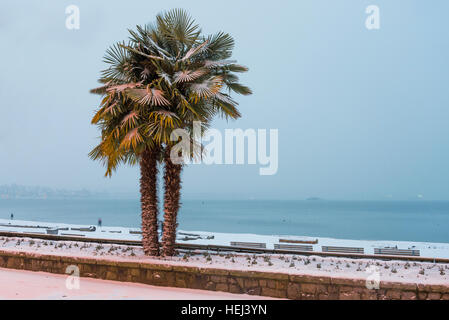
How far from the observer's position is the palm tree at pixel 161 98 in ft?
31.3

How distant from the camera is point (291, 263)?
8891mm

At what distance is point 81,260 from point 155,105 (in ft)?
12.5

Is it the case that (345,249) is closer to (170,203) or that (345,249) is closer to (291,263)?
(291,263)

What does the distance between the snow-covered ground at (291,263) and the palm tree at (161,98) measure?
3.16 ft

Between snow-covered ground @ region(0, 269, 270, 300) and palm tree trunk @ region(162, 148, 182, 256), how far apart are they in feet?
5.33

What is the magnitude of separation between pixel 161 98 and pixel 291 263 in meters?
4.61

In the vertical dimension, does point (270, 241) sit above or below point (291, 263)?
below

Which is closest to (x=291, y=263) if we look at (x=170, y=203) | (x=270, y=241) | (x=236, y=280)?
(x=236, y=280)

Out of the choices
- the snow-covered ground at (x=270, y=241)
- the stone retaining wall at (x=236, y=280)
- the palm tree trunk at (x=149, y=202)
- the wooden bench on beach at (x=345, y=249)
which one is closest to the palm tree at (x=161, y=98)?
the palm tree trunk at (x=149, y=202)

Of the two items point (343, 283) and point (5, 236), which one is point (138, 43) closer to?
point (343, 283)

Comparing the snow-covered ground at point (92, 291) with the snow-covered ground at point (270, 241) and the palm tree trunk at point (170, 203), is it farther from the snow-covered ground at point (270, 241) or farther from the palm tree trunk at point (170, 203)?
the snow-covered ground at point (270, 241)

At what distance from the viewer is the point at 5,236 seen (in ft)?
48.4
